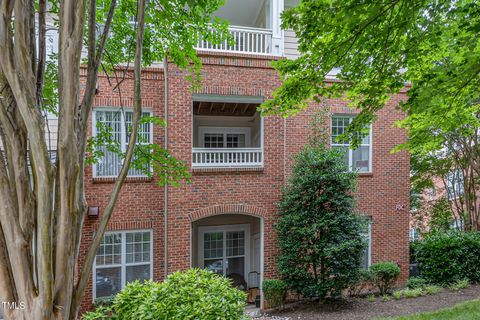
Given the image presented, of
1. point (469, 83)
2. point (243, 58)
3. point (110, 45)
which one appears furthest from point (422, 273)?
point (110, 45)

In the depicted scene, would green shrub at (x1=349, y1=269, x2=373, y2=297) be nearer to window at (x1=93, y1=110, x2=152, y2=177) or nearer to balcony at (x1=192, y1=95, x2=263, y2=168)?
balcony at (x1=192, y1=95, x2=263, y2=168)

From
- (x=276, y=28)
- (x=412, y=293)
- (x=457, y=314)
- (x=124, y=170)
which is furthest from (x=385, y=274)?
(x=124, y=170)

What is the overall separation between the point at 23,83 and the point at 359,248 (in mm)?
7318

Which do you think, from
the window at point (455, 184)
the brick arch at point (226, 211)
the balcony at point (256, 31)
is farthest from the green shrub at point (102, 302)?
the window at point (455, 184)

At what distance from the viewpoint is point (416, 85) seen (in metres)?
4.84

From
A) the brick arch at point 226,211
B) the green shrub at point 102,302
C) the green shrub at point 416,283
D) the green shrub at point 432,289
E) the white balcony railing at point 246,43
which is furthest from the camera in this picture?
the green shrub at point 416,283

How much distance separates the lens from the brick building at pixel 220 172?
722 cm

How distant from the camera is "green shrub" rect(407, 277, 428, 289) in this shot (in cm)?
848

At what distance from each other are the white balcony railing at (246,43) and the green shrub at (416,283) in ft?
25.0

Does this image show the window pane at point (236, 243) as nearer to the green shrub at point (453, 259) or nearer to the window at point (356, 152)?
the window at point (356, 152)

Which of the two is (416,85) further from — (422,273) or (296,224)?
(422,273)

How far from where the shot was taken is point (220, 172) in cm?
756

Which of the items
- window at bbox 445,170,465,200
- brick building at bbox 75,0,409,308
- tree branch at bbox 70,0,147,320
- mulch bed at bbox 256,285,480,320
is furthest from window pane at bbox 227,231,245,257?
window at bbox 445,170,465,200

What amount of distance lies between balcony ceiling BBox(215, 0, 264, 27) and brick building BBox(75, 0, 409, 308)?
0.34 feet
